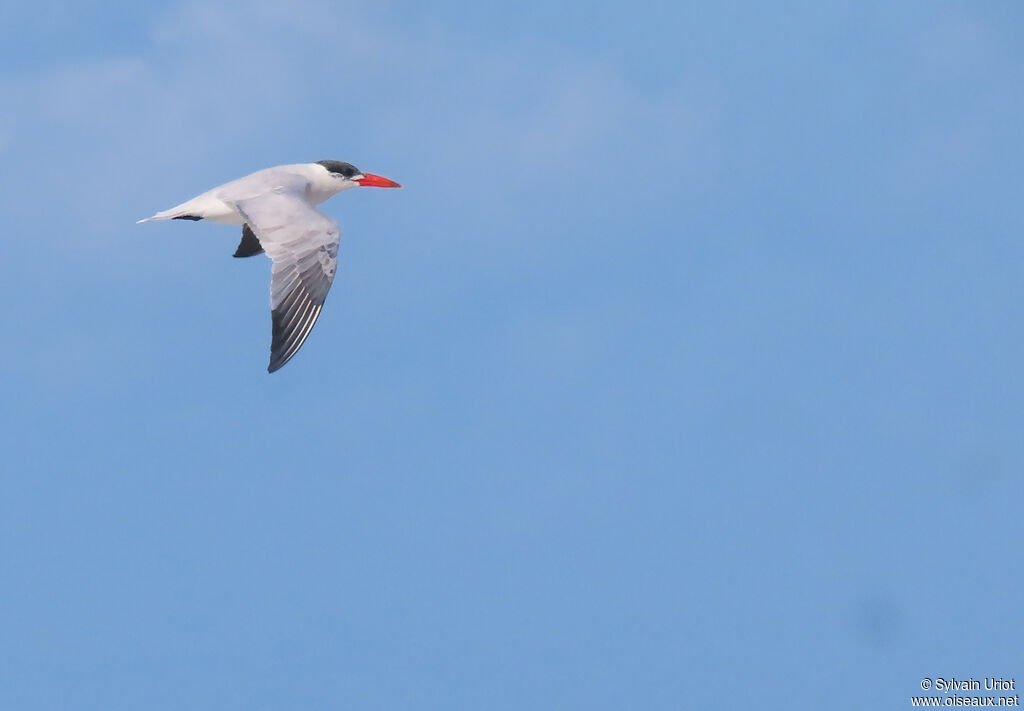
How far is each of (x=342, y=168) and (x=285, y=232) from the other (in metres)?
3.54

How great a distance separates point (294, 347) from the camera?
15875 mm

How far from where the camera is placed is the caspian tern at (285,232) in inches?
632

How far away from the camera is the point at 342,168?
20188 mm

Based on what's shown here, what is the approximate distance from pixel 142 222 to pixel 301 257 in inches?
114

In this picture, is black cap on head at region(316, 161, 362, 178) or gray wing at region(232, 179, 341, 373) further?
black cap on head at region(316, 161, 362, 178)

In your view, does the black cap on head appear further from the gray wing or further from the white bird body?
the gray wing

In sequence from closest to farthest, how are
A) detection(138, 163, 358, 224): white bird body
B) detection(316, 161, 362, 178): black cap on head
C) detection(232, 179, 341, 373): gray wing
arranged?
1. detection(232, 179, 341, 373): gray wing
2. detection(138, 163, 358, 224): white bird body
3. detection(316, 161, 362, 178): black cap on head

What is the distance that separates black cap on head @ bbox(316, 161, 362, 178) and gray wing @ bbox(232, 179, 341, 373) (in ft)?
8.12

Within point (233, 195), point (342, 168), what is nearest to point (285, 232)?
point (233, 195)

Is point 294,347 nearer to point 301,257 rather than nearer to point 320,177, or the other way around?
point 301,257

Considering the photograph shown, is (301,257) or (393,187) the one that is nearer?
(301,257)

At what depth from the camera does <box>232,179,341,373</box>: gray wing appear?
52.4 ft

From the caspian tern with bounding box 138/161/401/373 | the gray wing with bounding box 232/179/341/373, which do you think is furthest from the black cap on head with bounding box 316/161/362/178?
the gray wing with bounding box 232/179/341/373

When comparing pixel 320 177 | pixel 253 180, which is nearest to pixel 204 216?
pixel 253 180
